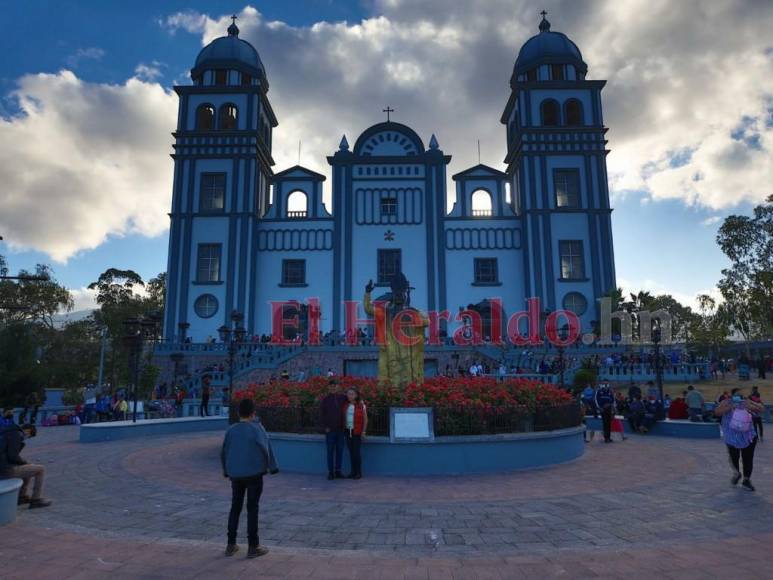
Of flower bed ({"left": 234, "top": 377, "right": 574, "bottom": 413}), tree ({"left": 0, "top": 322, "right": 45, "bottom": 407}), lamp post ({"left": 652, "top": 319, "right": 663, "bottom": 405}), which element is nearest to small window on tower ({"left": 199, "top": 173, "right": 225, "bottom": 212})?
tree ({"left": 0, "top": 322, "right": 45, "bottom": 407})

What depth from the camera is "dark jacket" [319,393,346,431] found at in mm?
8914

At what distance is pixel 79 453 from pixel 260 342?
1988 centimetres

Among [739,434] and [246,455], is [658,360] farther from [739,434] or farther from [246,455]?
[246,455]

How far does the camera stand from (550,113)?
38.2 meters

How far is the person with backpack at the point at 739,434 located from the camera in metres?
7.85

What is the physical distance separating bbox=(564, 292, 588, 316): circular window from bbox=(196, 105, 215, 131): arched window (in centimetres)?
2733

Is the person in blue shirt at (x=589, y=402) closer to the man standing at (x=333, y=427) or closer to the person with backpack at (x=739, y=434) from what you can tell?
the person with backpack at (x=739, y=434)

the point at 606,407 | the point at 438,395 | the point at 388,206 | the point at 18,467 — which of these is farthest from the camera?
the point at 388,206

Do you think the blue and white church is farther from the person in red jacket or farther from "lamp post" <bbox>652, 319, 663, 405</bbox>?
the person in red jacket

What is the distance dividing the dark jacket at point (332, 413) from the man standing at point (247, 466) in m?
3.46

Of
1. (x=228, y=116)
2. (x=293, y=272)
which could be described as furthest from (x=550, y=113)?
(x=228, y=116)

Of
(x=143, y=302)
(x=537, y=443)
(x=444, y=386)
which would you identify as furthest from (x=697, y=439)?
(x=143, y=302)

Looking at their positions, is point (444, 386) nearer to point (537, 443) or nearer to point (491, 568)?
point (537, 443)

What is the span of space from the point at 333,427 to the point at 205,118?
35.3 meters
